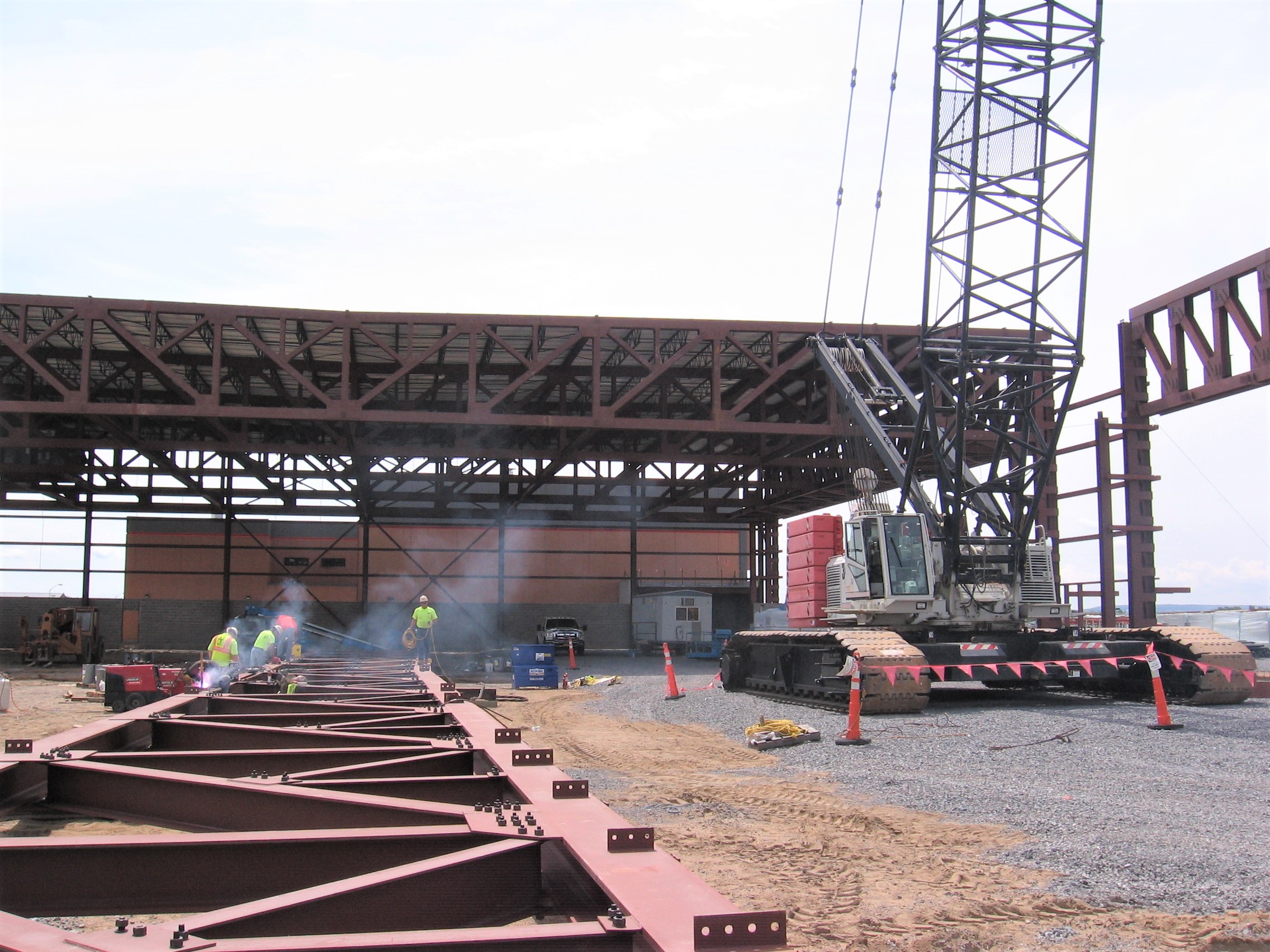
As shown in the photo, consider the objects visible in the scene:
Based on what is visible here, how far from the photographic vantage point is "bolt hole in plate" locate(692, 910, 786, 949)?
2469 millimetres

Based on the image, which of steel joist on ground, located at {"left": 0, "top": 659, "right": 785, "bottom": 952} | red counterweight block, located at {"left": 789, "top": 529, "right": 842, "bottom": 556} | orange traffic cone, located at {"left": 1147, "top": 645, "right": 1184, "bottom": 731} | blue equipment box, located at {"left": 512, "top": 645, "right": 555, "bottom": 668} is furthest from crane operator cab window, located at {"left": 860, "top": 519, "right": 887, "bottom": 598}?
steel joist on ground, located at {"left": 0, "top": 659, "right": 785, "bottom": 952}

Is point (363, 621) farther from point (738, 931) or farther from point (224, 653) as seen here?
point (738, 931)

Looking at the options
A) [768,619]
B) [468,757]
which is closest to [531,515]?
[768,619]

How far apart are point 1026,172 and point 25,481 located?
32.9 metres

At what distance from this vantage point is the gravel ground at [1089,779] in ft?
20.0

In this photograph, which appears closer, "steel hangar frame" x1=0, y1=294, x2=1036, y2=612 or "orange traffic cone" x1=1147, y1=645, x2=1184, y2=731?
"orange traffic cone" x1=1147, y1=645, x2=1184, y2=731

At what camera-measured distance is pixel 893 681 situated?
14.7 metres

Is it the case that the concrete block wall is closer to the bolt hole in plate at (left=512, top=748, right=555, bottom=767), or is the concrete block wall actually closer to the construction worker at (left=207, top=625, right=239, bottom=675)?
the construction worker at (left=207, top=625, right=239, bottom=675)

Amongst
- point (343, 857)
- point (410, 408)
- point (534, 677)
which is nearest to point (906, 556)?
point (534, 677)

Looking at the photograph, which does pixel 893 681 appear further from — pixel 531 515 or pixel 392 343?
pixel 531 515

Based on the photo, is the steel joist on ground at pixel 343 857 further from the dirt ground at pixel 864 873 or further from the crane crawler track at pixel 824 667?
the crane crawler track at pixel 824 667

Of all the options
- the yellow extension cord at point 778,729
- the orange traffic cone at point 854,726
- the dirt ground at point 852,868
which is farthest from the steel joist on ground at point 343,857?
the yellow extension cord at point 778,729

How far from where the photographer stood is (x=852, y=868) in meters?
6.43

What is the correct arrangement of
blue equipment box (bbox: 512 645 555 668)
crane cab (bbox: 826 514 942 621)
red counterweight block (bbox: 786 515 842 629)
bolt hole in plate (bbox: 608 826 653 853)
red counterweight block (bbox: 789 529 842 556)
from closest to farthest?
bolt hole in plate (bbox: 608 826 653 853), crane cab (bbox: 826 514 942 621), red counterweight block (bbox: 786 515 842 629), red counterweight block (bbox: 789 529 842 556), blue equipment box (bbox: 512 645 555 668)
